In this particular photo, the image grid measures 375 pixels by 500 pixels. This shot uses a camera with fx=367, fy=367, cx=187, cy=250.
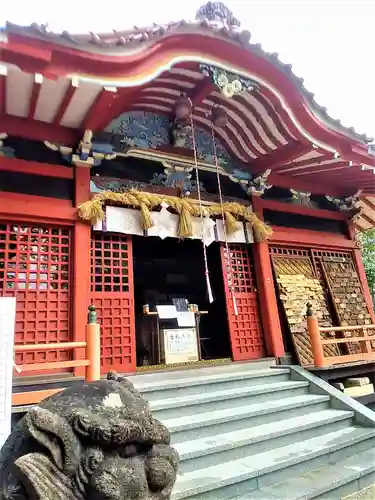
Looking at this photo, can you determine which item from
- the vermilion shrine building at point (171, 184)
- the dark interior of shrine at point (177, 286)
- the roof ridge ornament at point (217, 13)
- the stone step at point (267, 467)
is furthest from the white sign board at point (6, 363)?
the roof ridge ornament at point (217, 13)

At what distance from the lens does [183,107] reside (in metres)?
6.15

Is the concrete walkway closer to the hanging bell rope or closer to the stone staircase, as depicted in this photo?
the stone staircase

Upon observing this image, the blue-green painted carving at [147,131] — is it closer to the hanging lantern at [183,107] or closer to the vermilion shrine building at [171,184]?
the vermilion shrine building at [171,184]

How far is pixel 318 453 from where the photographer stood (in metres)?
3.71

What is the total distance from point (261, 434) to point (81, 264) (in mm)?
3205

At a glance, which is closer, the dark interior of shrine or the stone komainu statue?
the stone komainu statue

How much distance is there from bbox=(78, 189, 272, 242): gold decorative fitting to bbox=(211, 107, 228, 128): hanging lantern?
1454 millimetres

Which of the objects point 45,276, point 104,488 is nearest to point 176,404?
point 45,276

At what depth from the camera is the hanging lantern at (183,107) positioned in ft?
20.1

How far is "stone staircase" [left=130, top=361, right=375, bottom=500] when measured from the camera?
3.23 metres

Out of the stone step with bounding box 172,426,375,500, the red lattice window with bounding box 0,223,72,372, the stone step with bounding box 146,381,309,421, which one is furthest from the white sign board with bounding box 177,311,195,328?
the stone step with bounding box 172,426,375,500

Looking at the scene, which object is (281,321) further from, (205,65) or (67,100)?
(67,100)

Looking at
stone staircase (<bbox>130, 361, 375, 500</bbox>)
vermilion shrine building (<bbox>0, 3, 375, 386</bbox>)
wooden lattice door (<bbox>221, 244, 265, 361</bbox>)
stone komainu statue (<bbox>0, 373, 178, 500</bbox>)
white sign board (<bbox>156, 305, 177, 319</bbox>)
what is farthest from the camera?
white sign board (<bbox>156, 305, 177, 319</bbox>)

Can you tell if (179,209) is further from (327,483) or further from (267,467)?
(327,483)
